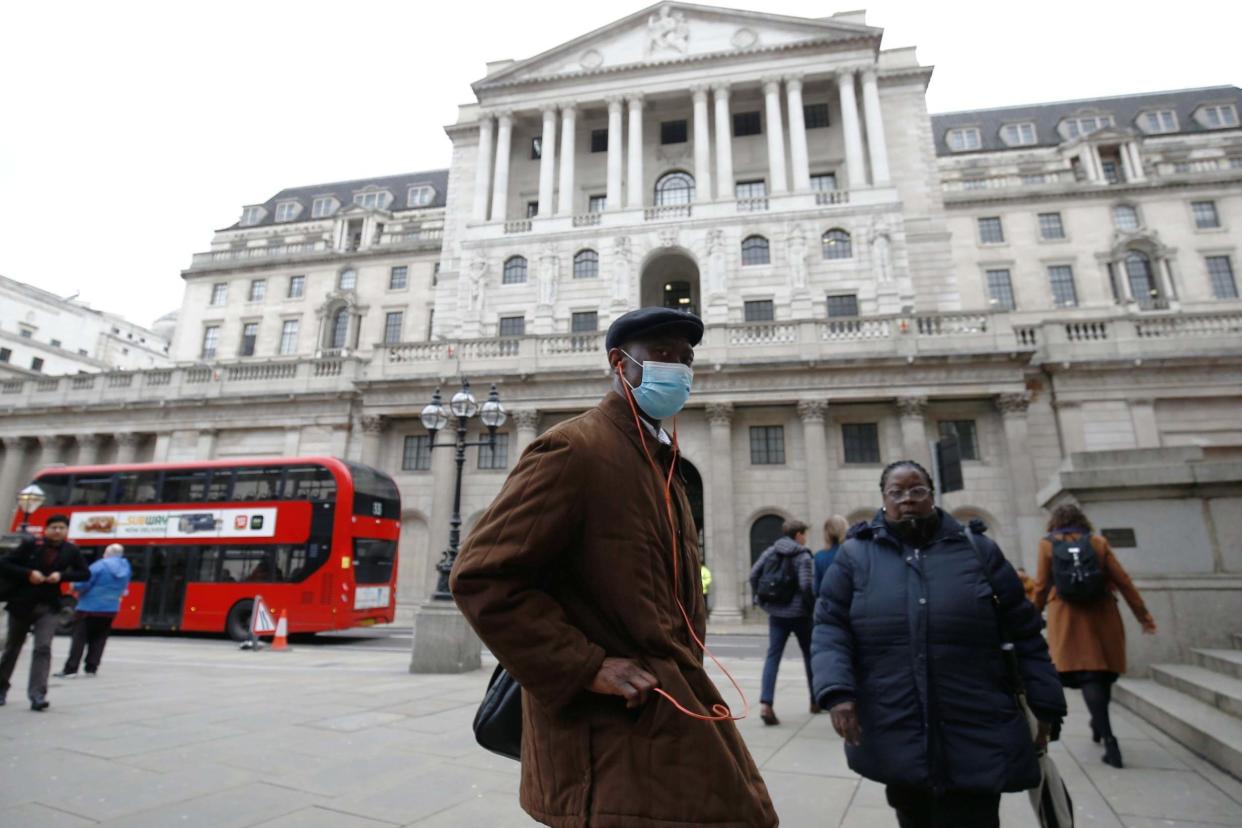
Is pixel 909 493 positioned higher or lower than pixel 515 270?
lower

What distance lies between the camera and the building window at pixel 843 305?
26.6m

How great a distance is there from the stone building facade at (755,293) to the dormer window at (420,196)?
17.8 feet

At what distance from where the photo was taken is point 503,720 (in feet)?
6.81

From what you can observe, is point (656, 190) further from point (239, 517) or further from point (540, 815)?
point (540, 815)

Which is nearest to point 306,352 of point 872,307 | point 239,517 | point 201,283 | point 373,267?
point 373,267

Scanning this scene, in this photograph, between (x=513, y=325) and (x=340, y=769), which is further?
(x=513, y=325)

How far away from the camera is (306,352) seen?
134 ft

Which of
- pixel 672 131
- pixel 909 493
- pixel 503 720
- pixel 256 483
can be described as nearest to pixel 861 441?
pixel 256 483

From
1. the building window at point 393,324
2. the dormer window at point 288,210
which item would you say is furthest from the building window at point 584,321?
the dormer window at point 288,210

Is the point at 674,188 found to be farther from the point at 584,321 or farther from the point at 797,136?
the point at 584,321

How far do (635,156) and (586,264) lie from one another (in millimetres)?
5796

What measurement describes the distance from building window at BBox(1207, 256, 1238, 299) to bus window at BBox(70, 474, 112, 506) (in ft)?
162

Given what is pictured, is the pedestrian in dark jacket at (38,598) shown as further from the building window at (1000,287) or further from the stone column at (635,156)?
the building window at (1000,287)

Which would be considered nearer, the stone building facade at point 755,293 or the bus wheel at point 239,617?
the bus wheel at point 239,617
